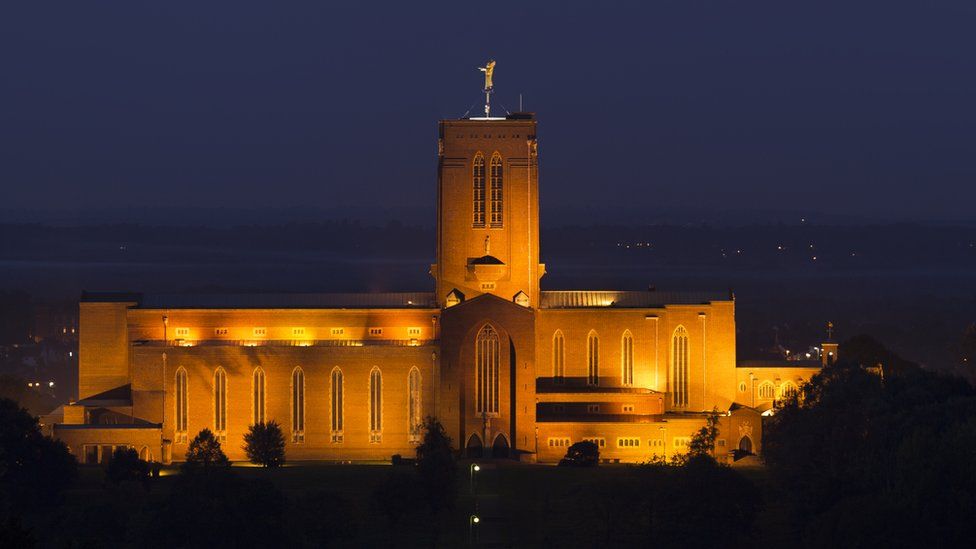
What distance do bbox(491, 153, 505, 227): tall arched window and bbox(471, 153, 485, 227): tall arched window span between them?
0.49 meters

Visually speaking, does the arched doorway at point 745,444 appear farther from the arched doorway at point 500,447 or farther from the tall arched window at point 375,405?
the tall arched window at point 375,405

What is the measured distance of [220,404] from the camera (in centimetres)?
10631

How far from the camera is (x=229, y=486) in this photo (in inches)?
3401

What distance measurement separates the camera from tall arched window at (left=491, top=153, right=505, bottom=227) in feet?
364

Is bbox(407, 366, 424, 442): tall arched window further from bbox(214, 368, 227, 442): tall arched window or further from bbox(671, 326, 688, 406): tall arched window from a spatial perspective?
bbox(671, 326, 688, 406): tall arched window

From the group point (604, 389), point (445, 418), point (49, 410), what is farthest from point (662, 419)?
point (49, 410)

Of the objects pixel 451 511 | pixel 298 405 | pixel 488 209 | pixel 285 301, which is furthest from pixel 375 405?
pixel 451 511

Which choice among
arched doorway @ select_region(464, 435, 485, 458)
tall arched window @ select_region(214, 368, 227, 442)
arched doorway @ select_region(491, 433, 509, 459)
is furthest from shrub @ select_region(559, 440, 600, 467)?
tall arched window @ select_region(214, 368, 227, 442)

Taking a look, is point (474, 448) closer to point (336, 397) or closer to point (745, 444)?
point (336, 397)

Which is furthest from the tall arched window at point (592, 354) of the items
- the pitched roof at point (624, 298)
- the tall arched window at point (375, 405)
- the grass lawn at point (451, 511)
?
the tall arched window at point (375, 405)

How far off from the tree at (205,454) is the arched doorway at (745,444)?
26038 mm

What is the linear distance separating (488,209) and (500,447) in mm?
13734

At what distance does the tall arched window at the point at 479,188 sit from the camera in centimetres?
11075

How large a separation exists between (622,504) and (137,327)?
32152 mm
